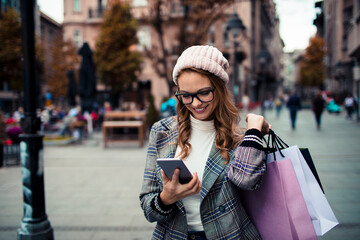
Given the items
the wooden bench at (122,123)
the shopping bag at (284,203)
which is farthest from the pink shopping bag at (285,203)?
the wooden bench at (122,123)

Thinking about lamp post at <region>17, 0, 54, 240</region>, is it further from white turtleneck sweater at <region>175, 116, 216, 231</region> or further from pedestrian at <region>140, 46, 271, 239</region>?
white turtleneck sweater at <region>175, 116, 216, 231</region>

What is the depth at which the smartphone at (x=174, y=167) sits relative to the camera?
1252mm

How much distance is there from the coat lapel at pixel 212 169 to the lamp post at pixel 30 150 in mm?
2406

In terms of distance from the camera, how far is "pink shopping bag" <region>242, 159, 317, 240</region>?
1415mm

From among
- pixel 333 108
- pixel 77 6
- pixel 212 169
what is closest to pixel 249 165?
pixel 212 169

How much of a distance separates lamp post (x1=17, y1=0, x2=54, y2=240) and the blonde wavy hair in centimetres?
222

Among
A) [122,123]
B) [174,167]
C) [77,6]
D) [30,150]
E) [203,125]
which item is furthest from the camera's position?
[77,6]

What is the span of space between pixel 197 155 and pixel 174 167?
0.35m

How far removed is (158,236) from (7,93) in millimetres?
37104

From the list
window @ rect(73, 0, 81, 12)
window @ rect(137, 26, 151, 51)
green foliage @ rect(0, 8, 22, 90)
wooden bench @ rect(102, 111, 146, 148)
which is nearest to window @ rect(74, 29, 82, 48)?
window @ rect(73, 0, 81, 12)

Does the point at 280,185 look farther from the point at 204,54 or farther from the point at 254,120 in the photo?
the point at 204,54

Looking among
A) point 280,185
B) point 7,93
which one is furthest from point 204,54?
point 7,93

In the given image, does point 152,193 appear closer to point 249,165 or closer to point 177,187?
point 177,187

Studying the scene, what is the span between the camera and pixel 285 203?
1.42 meters
